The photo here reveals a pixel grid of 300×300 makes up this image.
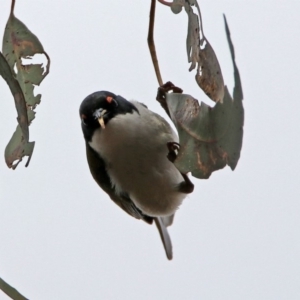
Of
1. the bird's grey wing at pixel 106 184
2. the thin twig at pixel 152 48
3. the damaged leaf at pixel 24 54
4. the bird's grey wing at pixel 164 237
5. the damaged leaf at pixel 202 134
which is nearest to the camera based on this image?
the damaged leaf at pixel 202 134

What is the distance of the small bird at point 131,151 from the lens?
184 cm

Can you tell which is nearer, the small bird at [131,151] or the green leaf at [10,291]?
the green leaf at [10,291]

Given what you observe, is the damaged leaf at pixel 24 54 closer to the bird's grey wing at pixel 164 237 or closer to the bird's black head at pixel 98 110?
the bird's black head at pixel 98 110

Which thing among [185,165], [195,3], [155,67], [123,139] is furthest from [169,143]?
[185,165]

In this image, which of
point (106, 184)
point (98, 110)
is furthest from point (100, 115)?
point (106, 184)

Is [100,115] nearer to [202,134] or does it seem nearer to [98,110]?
[98,110]

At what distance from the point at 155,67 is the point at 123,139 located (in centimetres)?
57

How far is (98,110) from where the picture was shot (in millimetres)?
1824

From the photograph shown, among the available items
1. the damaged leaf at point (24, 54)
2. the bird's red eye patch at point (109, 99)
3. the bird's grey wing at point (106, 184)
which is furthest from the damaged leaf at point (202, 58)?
the bird's grey wing at point (106, 184)

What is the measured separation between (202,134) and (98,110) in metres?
0.82

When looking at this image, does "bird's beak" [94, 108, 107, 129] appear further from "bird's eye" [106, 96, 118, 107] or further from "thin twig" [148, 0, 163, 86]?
"thin twig" [148, 0, 163, 86]

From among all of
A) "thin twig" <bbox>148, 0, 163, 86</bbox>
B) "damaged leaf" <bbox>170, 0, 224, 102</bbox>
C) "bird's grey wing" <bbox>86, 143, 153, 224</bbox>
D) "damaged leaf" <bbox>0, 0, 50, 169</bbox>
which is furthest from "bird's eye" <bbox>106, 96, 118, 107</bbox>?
"damaged leaf" <bbox>170, 0, 224, 102</bbox>

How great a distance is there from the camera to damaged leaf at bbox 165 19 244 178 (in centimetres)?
97

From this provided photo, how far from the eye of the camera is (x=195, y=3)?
1.19 metres
